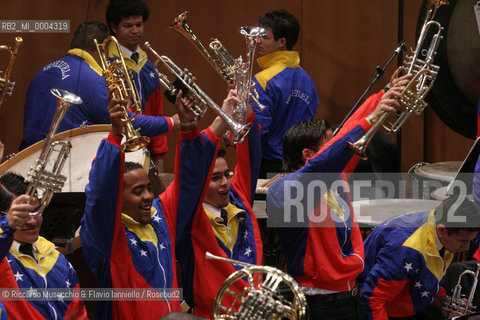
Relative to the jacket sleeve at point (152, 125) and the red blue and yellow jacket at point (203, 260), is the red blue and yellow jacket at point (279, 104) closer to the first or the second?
the jacket sleeve at point (152, 125)

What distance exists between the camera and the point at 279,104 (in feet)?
18.4

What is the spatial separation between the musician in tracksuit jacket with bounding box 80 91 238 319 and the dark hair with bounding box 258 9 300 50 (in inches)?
91.1

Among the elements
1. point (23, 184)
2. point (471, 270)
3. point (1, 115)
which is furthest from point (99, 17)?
point (471, 270)

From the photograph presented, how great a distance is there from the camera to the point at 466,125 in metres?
5.21

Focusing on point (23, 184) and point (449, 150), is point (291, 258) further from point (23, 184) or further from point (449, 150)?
point (449, 150)

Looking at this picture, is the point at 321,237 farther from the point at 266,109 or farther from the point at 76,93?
the point at 266,109

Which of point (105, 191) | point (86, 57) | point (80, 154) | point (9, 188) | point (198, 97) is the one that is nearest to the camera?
point (105, 191)

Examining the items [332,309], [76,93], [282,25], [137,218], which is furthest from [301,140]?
[282,25]

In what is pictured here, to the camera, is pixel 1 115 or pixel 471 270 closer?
pixel 471 270

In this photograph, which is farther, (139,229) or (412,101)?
(412,101)

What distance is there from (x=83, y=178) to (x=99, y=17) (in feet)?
5.22

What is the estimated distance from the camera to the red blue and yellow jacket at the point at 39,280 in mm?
3143

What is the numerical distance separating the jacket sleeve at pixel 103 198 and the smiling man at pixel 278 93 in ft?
8.10

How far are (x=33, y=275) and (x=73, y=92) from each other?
4.73 feet
